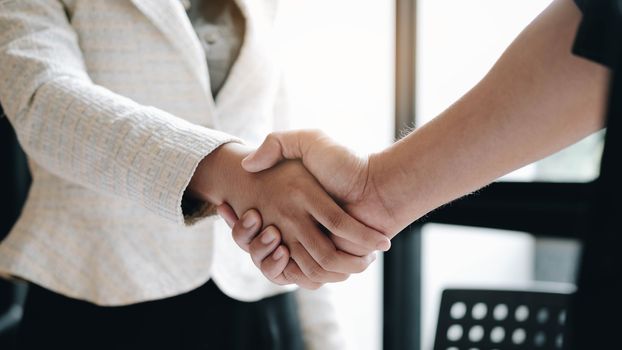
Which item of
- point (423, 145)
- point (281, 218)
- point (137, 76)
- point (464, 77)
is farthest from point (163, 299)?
point (464, 77)

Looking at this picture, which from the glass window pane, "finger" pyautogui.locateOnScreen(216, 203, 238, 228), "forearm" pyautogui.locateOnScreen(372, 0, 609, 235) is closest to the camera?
"forearm" pyautogui.locateOnScreen(372, 0, 609, 235)

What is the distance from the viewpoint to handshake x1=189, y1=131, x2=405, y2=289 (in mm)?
815

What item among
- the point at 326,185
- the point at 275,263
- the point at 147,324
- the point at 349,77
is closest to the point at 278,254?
the point at 275,263

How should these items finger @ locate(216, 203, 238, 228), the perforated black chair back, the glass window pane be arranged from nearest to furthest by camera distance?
the perforated black chair back
finger @ locate(216, 203, 238, 228)
the glass window pane

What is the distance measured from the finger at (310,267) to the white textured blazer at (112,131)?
0.40 feet

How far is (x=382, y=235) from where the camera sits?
0.83 metres

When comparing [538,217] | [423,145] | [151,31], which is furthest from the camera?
[538,217]

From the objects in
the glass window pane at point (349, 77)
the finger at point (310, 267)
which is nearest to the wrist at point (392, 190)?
the finger at point (310, 267)

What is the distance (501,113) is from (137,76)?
21.1 inches

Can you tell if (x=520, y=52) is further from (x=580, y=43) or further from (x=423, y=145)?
(x=580, y=43)

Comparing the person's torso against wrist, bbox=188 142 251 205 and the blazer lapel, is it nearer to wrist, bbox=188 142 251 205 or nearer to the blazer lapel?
the blazer lapel

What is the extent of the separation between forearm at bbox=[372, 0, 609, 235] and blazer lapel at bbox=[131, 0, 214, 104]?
32 cm

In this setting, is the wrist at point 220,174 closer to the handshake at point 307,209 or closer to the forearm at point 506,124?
the handshake at point 307,209

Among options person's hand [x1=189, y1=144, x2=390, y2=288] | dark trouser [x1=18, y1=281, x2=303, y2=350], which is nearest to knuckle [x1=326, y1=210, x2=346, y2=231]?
person's hand [x1=189, y1=144, x2=390, y2=288]
